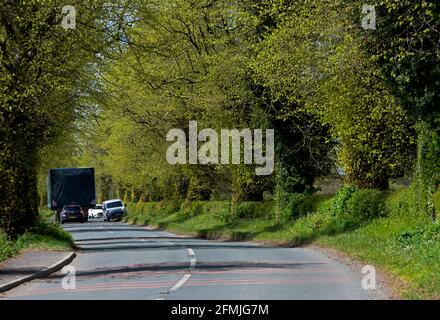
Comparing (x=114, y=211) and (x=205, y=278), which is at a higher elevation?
(x=205, y=278)

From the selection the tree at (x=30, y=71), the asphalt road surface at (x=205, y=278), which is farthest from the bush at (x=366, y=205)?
the tree at (x=30, y=71)

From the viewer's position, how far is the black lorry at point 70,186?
56562mm

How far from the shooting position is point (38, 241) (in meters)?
28.8

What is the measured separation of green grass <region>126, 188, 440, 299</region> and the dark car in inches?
493

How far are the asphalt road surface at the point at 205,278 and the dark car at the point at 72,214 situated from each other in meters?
36.9

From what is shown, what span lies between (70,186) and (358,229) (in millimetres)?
33650

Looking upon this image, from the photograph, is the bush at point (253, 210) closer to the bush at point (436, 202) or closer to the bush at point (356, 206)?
the bush at point (356, 206)

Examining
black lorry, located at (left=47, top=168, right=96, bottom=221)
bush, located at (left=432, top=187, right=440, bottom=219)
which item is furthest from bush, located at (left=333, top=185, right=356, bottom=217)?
black lorry, located at (left=47, top=168, right=96, bottom=221)

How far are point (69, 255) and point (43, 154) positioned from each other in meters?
18.4

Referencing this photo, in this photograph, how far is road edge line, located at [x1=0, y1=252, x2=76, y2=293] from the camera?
16.5 meters

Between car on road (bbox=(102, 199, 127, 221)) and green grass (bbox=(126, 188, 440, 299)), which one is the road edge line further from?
car on road (bbox=(102, 199, 127, 221))

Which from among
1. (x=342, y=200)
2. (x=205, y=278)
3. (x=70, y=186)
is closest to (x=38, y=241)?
(x=342, y=200)

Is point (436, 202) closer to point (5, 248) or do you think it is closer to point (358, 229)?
point (358, 229)
